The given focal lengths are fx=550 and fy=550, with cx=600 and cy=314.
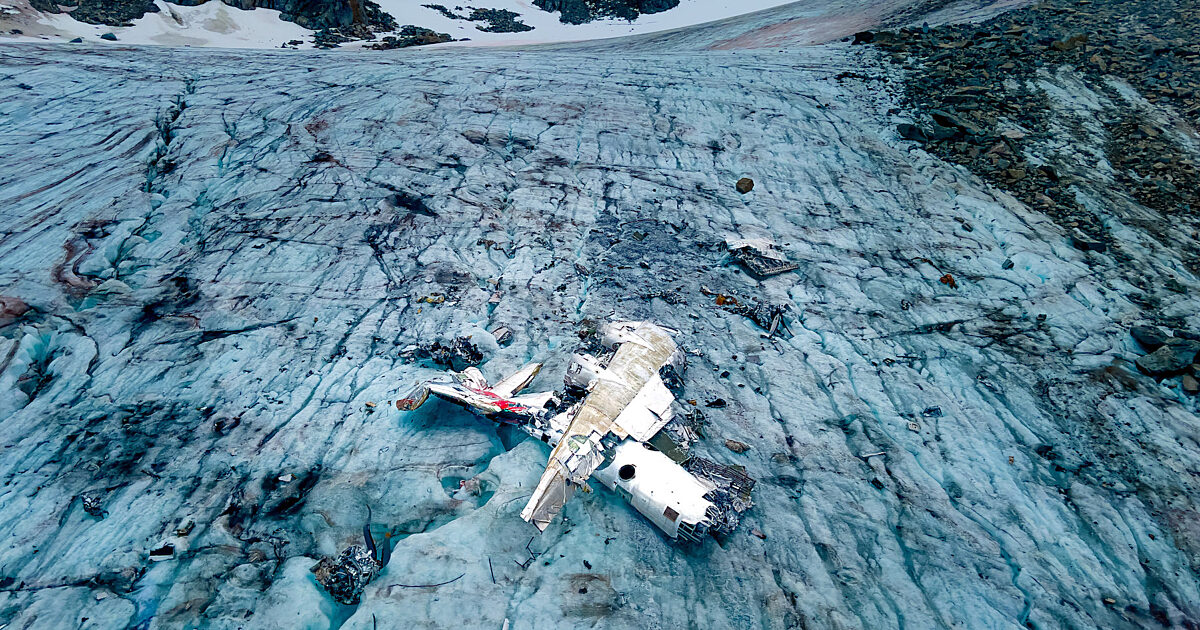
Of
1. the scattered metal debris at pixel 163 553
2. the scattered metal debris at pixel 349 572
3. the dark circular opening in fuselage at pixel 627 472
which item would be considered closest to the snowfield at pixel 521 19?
the dark circular opening in fuselage at pixel 627 472

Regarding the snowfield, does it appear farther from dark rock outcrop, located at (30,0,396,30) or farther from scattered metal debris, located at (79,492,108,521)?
scattered metal debris, located at (79,492,108,521)

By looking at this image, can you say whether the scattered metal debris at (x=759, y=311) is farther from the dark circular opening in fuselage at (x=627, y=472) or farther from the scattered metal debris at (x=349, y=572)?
the scattered metal debris at (x=349, y=572)

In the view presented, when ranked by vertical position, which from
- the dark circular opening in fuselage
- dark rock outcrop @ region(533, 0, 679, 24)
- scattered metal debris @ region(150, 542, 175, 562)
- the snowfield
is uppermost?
dark rock outcrop @ region(533, 0, 679, 24)

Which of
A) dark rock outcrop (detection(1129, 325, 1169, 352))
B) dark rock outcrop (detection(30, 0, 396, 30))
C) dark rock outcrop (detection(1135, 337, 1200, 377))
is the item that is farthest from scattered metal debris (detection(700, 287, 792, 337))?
dark rock outcrop (detection(30, 0, 396, 30))

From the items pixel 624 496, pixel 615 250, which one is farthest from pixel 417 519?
pixel 615 250

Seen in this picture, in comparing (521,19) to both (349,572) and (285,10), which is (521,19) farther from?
(349,572)

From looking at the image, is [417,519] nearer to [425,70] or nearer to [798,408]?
[798,408]
